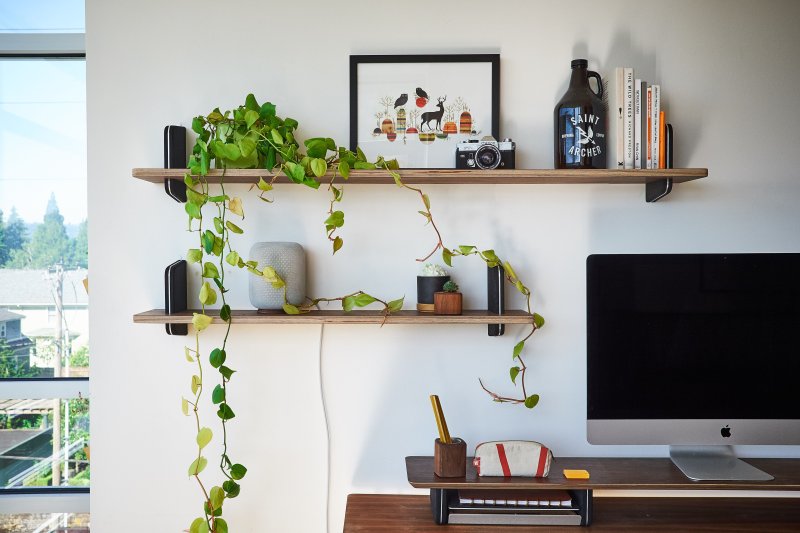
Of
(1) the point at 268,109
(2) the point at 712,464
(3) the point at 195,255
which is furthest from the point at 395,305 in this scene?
(2) the point at 712,464

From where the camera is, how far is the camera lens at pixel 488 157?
1466 mm

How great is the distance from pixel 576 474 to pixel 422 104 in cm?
107

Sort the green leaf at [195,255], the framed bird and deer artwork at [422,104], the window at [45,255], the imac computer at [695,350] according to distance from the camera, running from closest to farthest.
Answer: the green leaf at [195,255] → the imac computer at [695,350] → the framed bird and deer artwork at [422,104] → the window at [45,255]

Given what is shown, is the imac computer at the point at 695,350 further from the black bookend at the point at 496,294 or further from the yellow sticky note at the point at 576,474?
the black bookend at the point at 496,294

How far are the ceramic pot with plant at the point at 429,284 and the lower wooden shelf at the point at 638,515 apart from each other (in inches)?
21.2

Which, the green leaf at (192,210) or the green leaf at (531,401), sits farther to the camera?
→ the green leaf at (531,401)

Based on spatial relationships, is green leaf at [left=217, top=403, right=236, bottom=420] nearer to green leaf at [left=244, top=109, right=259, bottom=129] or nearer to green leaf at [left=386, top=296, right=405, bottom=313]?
green leaf at [left=386, top=296, right=405, bottom=313]

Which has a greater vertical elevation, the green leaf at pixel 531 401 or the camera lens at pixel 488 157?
the camera lens at pixel 488 157

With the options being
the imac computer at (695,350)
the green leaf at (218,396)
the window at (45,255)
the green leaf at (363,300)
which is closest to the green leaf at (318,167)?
the green leaf at (363,300)

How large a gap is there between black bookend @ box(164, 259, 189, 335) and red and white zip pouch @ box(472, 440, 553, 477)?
35.0 inches

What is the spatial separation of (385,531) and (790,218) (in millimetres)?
1415

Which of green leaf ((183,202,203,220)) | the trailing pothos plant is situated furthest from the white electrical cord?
green leaf ((183,202,203,220))

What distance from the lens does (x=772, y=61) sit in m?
A: 1.60

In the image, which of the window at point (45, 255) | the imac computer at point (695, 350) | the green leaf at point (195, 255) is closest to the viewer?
the green leaf at point (195, 255)
